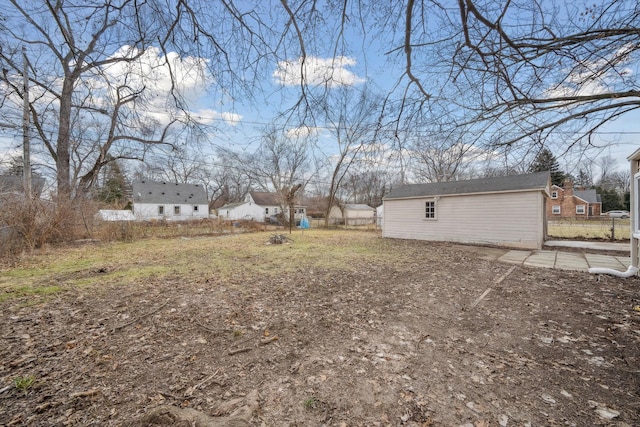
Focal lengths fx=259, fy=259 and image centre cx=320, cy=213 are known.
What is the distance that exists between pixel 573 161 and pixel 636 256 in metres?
3.40

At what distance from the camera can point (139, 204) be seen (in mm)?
27234

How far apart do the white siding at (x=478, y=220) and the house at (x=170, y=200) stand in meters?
22.1

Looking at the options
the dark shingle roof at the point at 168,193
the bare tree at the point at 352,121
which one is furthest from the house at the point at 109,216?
the dark shingle roof at the point at 168,193

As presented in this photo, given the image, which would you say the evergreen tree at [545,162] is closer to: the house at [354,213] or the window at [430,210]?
the window at [430,210]

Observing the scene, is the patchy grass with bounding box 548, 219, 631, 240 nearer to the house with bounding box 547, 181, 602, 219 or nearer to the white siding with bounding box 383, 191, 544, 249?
the white siding with bounding box 383, 191, 544, 249

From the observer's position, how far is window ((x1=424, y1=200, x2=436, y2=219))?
1173 cm

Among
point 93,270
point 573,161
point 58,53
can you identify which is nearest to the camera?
point 58,53

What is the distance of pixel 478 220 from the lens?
10508 mm

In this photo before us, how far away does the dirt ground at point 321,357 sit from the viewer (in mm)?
1779

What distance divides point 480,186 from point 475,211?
1064 millimetres

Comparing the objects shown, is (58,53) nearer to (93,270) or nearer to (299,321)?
(299,321)

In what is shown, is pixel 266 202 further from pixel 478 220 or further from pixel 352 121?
pixel 352 121

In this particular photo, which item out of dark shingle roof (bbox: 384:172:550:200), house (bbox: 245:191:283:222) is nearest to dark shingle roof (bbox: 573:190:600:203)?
dark shingle roof (bbox: 384:172:550:200)

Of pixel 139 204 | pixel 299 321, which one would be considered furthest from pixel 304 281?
pixel 139 204
